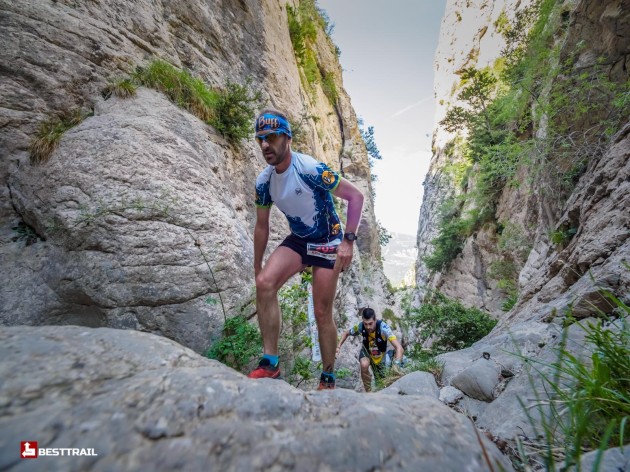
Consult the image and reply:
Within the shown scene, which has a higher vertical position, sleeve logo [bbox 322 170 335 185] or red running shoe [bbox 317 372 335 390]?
sleeve logo [bbox 322 170 335 185]

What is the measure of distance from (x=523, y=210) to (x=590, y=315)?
974 cm

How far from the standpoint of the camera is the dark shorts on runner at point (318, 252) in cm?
279

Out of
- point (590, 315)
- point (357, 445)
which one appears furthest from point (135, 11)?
point (590, 315)

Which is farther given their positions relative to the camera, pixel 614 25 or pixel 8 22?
pixel 614 25

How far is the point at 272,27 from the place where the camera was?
27.0 ft

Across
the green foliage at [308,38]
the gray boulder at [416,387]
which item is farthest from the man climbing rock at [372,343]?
the green foliage at [308,38]

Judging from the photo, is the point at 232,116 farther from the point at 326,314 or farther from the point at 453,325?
the point at 453,325

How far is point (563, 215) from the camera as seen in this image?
575 cm

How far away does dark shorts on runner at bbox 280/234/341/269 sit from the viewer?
9.15 ft

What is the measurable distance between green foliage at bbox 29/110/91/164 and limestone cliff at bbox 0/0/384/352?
63mm

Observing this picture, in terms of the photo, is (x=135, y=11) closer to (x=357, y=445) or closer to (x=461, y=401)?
(x=357, y=445)

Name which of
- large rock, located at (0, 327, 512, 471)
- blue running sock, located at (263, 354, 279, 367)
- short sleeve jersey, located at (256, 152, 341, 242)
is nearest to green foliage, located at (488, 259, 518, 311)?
short sleeve jersey, located at (256, 152, 341, 242)

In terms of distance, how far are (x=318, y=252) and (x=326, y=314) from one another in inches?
24.3

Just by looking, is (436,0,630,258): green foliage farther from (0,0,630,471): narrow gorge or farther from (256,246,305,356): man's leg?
(256,246,305,356): man's leg
